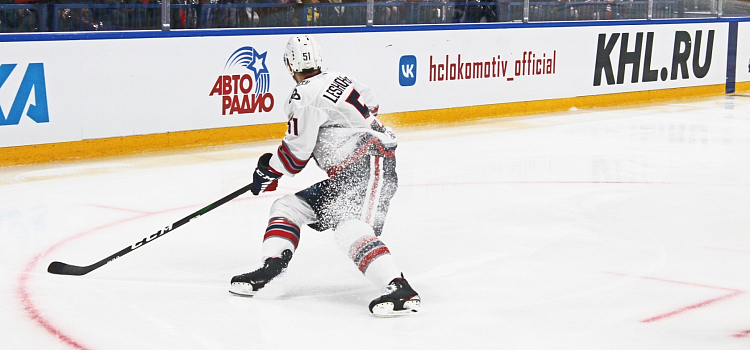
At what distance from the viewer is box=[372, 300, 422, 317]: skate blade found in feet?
9.80

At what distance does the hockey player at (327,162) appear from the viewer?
3.17 m

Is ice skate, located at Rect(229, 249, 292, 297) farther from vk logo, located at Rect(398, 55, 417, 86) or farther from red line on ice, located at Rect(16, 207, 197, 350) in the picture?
vk logo, located at Rect(398, 55, 417, 86)

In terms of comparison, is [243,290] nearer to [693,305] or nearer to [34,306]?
[34,306]

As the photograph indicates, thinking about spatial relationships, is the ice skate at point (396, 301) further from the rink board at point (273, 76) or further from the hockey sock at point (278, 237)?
the rink board at point (273, 76)

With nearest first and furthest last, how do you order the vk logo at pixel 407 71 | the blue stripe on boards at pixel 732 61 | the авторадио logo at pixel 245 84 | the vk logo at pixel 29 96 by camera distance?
the vk logo at pixel 29 96
the авторадио logo at pixel 245 84
the vk logo at pixel 407 71
the blue stripe on boards at pixel 732 61

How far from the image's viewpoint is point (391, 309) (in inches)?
118

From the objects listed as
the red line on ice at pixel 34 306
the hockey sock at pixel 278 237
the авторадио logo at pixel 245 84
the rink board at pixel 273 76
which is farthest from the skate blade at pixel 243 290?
the авторадио logo at pixel 245 84

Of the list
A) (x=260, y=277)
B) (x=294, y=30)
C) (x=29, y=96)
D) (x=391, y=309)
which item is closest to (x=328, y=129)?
(x=260, y=277)

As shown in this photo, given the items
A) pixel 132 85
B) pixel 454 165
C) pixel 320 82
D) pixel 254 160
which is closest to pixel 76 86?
pixel 132 85

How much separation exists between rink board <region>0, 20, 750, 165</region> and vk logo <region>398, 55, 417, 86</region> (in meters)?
0.01

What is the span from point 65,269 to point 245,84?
3909 millimetres

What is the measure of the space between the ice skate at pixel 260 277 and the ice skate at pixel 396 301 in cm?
40

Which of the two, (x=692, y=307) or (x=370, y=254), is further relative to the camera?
(x=692, y=307)

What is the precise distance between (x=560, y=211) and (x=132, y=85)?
3.35 m
